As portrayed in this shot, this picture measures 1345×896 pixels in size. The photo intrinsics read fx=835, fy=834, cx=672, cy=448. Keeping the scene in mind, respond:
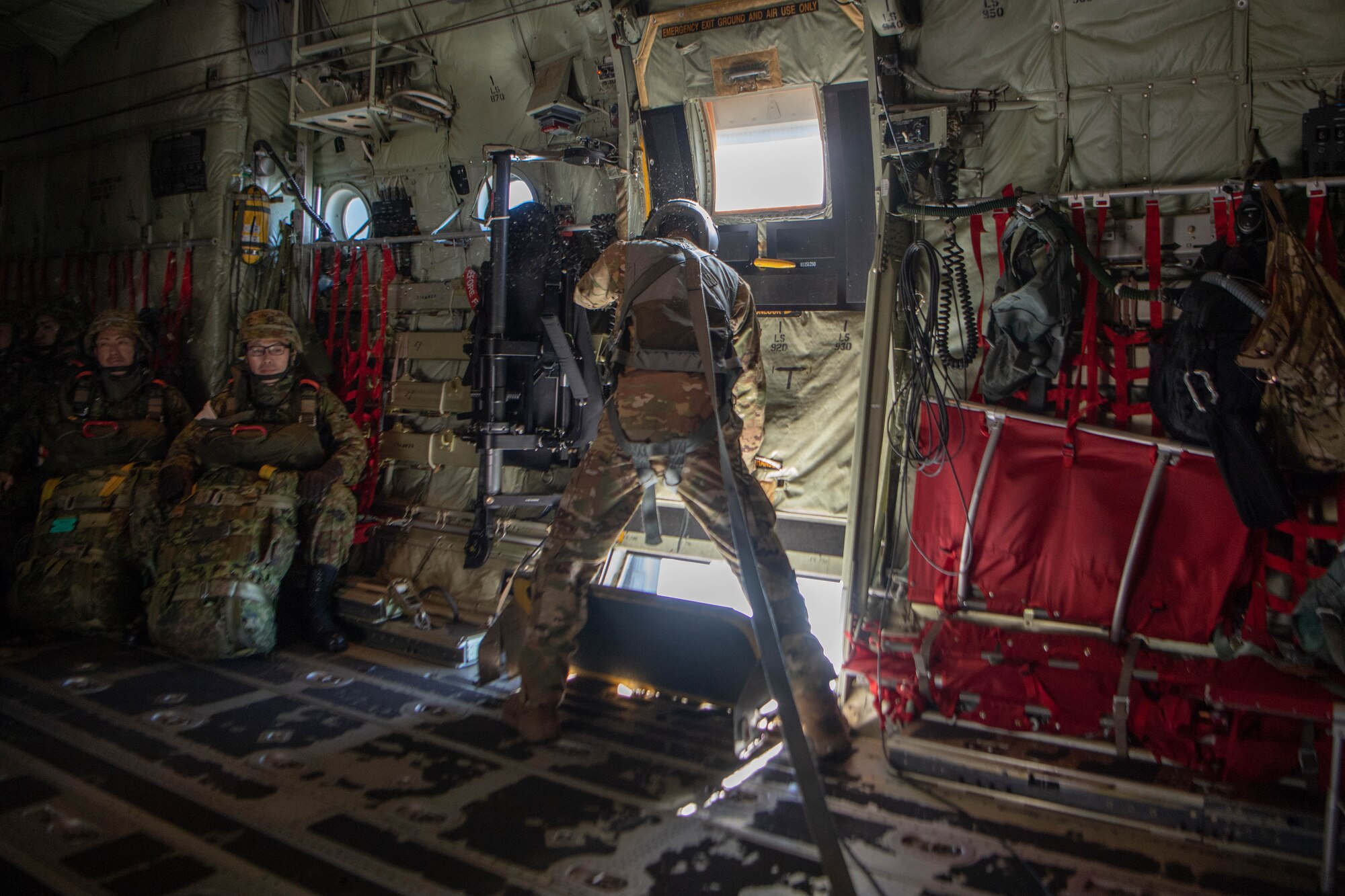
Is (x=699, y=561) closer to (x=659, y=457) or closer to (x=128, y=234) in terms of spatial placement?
(x=659, y=457)

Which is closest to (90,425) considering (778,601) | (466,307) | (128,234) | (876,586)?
(466,307)

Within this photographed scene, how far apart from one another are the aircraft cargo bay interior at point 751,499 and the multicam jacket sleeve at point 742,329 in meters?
0.02

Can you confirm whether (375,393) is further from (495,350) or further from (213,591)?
(213,591)

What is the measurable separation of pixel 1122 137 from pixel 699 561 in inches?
122

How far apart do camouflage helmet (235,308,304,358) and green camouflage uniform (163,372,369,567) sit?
0.75ft

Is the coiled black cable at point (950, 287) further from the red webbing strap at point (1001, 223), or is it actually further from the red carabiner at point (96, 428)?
the red carabiner at point (96, 428)

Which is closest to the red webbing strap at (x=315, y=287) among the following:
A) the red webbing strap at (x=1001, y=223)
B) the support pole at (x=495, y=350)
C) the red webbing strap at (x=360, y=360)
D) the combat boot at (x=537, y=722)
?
the red webbing strap at (x=360, y=360)

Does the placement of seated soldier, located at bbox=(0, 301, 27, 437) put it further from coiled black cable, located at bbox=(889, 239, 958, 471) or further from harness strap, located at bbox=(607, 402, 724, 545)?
coiled black cable, located at bbox=(889, 239, 958, 471)

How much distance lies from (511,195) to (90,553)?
3491 millimetres

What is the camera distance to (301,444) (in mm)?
5020

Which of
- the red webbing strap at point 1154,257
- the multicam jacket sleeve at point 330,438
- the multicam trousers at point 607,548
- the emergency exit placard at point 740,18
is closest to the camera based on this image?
the multicam trousers at point 607,548

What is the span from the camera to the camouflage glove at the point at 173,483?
15.9ft

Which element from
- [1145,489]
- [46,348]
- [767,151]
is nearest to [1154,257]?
[1145,489]

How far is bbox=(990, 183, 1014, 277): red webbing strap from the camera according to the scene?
13.4 feet
